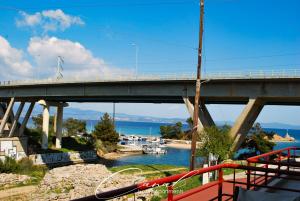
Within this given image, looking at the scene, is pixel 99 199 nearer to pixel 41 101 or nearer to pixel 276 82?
Answer: pixel 276 82

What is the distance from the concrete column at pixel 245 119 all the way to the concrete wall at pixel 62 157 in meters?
32.3

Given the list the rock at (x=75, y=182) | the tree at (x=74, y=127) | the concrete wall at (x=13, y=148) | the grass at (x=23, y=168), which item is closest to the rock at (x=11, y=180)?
the grass at (x=23, y=168)

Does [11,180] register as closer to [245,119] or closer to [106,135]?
[245,119]

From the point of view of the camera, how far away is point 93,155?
2776 inches

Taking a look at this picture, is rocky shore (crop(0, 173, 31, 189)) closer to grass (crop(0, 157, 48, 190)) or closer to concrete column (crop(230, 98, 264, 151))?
grass (crop(0, 157, 48, 190))

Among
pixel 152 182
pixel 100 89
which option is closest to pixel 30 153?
pixel 100 89

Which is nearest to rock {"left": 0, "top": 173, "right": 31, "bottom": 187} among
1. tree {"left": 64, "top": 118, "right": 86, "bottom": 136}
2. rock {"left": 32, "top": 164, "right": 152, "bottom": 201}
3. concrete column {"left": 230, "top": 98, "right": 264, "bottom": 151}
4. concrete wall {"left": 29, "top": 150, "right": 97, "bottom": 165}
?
rock {"left": 32, "top": 164, "right": 152, "bottom": 201}

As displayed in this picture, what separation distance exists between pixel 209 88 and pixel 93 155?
37193 millimetres

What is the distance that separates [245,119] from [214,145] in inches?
421

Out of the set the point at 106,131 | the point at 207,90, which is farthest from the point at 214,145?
the point at 106,131

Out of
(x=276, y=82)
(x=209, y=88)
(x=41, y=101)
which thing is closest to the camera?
(x=276, y=82)

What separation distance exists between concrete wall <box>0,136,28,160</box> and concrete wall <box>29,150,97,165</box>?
2354 mm

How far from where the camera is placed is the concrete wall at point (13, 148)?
57.5 m

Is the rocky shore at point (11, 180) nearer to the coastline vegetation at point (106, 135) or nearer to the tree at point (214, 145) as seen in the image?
the tree at point (214, 145)
